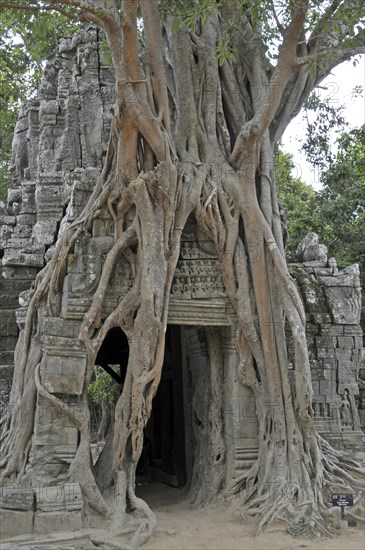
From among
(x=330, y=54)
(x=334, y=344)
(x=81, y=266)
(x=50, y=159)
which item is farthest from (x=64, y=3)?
(x=334, y=344)

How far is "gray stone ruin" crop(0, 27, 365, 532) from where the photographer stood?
694 centimetres

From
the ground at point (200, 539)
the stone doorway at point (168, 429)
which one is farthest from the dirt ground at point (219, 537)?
the stone doorway at point (168, 429)

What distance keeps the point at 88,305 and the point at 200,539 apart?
2.63 meters

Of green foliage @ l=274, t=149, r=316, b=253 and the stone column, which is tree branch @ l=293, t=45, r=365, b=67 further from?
green foliage @ l=274, t=149, r=316, b=253

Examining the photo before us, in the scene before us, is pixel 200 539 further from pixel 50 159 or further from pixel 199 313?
pixel 50 159

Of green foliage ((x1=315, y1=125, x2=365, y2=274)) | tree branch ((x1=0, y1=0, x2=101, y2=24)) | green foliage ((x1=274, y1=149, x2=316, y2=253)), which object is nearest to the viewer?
tree branch ((x1=0, y1=0, x2=101, y2=24))

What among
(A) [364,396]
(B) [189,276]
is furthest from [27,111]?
(A) [364,396]

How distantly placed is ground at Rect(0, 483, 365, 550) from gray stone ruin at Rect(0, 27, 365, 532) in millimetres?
332

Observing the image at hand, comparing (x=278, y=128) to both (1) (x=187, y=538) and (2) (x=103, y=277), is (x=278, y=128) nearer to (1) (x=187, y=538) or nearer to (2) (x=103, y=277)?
(2) (x=103, y=277)

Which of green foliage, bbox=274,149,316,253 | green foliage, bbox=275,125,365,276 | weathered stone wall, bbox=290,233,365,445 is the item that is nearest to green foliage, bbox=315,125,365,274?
green foliage, bbox=275,125,365,276

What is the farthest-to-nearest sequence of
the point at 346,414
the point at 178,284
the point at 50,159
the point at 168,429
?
the point at 50,159, the point at 168,429, the point at 346,414, the point at 178,284

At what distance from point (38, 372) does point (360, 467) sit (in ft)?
12.3

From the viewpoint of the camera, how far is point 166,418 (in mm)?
10055

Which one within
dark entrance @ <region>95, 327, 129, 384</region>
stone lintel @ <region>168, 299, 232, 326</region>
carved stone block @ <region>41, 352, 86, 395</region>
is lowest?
carved stone block @ <region>41, 352, 86, 395</region>
